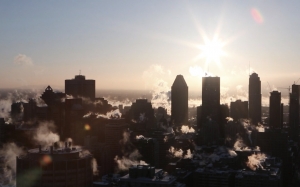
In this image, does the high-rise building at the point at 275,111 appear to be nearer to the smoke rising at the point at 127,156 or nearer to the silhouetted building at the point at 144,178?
the smoke rising at the point at 127,156

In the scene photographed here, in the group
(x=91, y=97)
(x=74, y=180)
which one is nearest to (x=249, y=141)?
(x=91, y=97)

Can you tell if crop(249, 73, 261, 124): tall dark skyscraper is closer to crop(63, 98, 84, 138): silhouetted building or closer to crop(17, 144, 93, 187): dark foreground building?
crop(63, 98, 84, 138): silhouetted building

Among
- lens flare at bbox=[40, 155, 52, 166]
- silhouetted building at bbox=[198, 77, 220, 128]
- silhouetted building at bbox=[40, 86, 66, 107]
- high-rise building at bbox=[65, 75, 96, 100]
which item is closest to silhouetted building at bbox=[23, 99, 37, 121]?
silhouetted building at bbox=[40, 86, 66, 107]

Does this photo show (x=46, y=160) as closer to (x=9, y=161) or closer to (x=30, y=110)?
(x=9, y=161)

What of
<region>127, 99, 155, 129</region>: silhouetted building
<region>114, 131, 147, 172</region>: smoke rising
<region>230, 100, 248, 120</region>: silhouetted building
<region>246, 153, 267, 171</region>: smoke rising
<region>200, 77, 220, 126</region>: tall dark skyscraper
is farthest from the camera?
<region>230, 100, 248, 120</region>: silhouetted building

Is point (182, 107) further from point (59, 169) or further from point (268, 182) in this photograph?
point (59, 169)

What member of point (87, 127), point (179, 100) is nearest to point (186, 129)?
point (179, 100)
